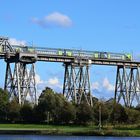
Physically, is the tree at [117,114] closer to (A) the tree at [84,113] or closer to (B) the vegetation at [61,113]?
(B) the vegetation at [61,113]

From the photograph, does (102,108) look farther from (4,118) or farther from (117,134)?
(117,134)

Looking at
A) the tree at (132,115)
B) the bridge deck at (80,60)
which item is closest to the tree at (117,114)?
the tree at (132,115)

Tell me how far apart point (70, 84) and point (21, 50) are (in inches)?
713

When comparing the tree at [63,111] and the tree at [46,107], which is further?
the tree at [46,107]

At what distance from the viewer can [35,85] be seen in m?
152

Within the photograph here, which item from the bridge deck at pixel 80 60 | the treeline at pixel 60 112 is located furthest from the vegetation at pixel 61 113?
the bridge deck at pixel 80 60

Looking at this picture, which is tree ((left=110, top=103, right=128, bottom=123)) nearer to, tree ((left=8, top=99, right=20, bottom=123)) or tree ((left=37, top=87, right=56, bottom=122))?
tree ((left=37, top=87, right=56, bottom=122))

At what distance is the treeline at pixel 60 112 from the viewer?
496 feet

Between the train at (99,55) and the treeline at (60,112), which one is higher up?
the train at (99,55)

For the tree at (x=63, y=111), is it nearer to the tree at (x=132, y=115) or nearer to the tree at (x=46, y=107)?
the tree at (x=46, y=107)

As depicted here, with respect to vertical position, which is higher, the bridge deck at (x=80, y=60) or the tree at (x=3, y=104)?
the bridge deck at (x=80, y=60)

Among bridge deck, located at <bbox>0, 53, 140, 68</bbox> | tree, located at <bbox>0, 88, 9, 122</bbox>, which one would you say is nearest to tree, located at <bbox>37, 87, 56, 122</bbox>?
tree, located at <bbox>0, 88, 9, 122</bbox>

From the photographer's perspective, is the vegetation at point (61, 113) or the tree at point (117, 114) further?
the tree at point (117, 114)

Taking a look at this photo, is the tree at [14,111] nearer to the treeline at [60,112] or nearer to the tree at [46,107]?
the treeline at [60,112]
